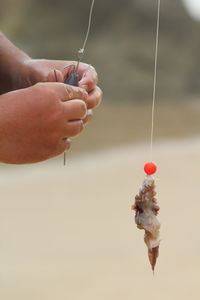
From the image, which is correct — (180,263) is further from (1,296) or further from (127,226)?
(1,296)

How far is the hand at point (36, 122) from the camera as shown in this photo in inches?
36.4

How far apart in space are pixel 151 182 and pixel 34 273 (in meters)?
1.32

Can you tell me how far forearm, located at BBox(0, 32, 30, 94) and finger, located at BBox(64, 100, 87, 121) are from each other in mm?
232

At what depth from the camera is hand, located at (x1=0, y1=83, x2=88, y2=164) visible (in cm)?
93

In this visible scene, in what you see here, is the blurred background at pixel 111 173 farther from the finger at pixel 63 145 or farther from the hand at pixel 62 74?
the finger at pixel 63 145

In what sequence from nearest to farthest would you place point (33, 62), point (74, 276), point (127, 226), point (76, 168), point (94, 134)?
point (33, 62) < point (74, 276) < point (127, 226) < point (76, 168) < point (94, 134)

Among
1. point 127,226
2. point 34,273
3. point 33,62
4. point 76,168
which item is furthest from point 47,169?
point 33,62

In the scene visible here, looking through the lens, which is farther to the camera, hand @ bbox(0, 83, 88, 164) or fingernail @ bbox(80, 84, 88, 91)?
fingernail @ bbox(80, 84, 88, 91)

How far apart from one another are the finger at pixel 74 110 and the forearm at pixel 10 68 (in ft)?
0.76

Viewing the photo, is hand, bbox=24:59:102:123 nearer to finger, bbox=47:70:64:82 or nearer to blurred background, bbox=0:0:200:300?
finger, bbox=47:70:64:82

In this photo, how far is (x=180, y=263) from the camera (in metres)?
2.23

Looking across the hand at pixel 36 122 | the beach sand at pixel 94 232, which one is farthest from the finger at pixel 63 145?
the beach sand at pixel 94 232

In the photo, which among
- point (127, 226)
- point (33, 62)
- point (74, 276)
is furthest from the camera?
point (127, 226)

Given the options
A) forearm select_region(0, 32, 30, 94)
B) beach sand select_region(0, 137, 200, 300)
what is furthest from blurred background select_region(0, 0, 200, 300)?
forearm select_region(0, 32, 30, 94)
